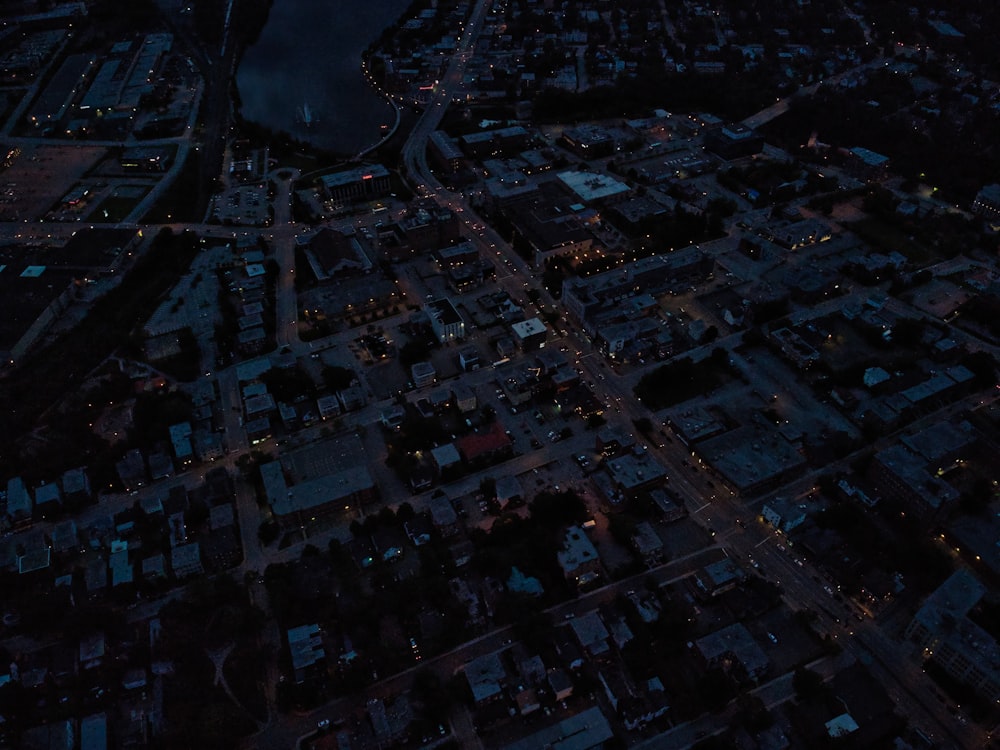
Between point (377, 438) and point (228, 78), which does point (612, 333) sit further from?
point (228, 78)

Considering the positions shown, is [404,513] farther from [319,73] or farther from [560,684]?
[319,73]

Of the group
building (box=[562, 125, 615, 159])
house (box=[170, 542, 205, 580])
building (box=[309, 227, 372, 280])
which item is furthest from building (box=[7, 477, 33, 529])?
building (box=[562, 125, 615, 159])

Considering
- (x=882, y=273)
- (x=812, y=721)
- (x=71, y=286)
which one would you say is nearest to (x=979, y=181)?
(x=882, y=273)

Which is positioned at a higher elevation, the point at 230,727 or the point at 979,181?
the point at 979,181

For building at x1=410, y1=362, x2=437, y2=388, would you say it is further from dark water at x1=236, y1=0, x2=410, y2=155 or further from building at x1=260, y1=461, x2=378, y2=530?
dark water at x1=236, y1=0, x2=410, y2=155

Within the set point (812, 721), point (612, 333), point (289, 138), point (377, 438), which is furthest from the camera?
point (289, 138)

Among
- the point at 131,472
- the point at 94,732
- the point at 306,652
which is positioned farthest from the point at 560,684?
the point at 131,472

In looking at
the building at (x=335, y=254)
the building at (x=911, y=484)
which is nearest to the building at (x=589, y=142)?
the building at (x=335, y=254)
